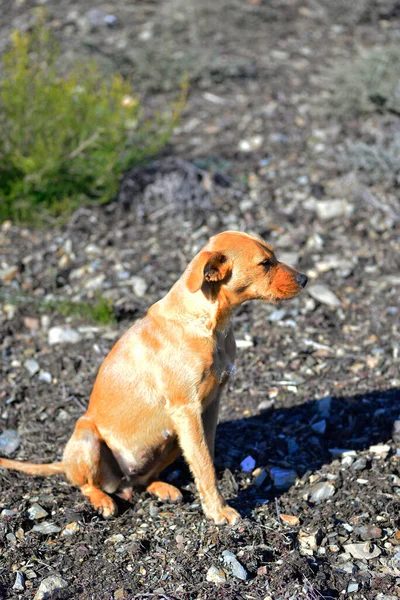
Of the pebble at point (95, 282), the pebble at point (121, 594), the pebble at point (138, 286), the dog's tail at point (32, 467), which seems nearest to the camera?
the pebble at point (121, 594)

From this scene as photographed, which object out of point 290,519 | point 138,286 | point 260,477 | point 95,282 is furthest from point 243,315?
point 290,519

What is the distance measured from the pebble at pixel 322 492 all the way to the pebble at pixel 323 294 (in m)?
2.15

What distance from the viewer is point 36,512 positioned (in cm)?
414

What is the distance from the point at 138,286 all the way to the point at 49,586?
128 inches

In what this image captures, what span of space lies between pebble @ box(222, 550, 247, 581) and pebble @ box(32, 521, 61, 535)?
0.99m

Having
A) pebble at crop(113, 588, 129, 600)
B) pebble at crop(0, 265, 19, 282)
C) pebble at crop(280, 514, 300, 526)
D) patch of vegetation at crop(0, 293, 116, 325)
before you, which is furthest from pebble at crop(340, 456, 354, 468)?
pebble at crop(0, 265, 19, 282)

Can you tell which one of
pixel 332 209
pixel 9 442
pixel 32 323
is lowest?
pixel 332 209

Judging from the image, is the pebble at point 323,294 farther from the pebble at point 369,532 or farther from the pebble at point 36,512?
the pebble at point 36,512

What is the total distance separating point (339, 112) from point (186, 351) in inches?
219

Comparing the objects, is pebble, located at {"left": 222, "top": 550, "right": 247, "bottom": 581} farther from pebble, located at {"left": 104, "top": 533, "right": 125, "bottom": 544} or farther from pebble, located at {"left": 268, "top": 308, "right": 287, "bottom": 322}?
pebble, located at {"left": 268, "top": 308, "right": 287, "bottom": 322}

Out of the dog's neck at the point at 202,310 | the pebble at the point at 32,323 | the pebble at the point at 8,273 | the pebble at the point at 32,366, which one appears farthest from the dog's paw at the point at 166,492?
the pebble at the point at 8,273

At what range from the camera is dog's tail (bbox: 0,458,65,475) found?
4383 millimetres

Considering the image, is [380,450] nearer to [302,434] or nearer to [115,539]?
[302,434]

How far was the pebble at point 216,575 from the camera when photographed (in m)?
3.53
